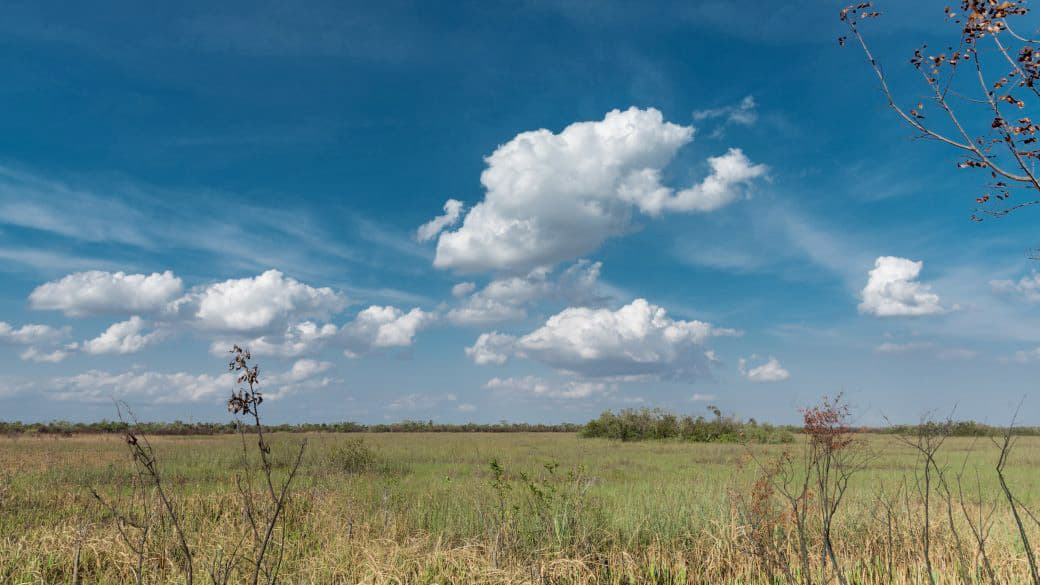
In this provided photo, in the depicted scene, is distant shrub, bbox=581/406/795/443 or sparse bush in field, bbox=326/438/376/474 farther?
distant shrub, bbox=581/406/795/443

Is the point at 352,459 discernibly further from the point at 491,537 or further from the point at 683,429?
the point at 683,429

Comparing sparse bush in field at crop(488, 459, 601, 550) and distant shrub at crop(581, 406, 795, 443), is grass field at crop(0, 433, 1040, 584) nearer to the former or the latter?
sparse bush in field at crop(488, 459, 601, 550)

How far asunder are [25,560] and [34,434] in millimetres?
40269

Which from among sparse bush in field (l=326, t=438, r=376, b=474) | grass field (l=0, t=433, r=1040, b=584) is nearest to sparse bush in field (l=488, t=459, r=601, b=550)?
grass field (l=0, t=433, r=1040, b=584)

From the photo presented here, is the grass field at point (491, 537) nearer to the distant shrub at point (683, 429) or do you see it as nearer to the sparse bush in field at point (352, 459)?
the sparse bush in field at point (352, 459)

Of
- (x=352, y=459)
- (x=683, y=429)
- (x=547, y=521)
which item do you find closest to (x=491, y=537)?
(x=547, y=521)

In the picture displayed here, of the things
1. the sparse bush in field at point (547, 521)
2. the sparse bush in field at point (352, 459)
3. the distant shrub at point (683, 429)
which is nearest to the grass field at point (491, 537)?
the sparse bush in field at point (547, 521)

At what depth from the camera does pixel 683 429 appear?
39781 millimetres

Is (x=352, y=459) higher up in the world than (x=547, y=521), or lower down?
lower down

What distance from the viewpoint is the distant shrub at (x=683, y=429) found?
38.3m

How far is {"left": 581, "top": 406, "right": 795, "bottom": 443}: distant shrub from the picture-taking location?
38.3 m

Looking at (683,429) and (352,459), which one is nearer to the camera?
(352,459)

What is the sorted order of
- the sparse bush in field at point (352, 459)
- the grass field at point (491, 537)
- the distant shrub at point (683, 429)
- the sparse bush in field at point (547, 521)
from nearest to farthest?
the grass field at point (491, 537) → the sparse bush in field at point (547, 521) → the sparse bush in field at point (352, 459) → the distant shrub at point (683, 429)

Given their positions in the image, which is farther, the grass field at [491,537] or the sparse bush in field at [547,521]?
the sparse bush in field at [547,521]
